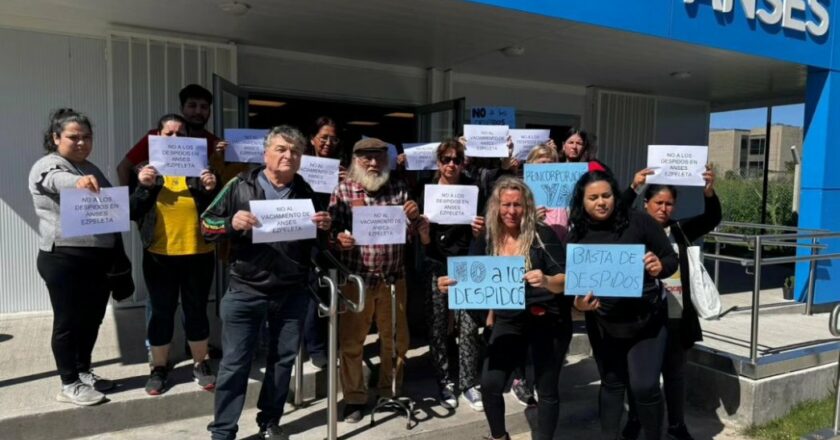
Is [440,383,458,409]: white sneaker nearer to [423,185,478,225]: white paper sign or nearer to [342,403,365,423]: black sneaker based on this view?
[342,403,365,423]: black sneaker

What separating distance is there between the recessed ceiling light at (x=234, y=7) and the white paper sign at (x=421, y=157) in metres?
1.88

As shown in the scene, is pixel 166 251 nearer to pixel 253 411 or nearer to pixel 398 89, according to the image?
pixel 253 411

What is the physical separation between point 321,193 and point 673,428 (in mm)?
2845

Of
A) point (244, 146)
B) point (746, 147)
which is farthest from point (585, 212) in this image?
point (746, 147)

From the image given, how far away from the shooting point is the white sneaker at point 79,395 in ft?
11.6

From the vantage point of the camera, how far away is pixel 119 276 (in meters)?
3.83

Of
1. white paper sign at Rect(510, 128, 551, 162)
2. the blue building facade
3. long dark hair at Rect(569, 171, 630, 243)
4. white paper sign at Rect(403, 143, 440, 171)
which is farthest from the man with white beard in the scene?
the blue building facade

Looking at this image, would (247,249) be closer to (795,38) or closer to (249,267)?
(249,267)

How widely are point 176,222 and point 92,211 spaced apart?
48cm

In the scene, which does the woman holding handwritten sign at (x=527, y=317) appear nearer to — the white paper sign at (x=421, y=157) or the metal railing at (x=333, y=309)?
the metal railing at (x=333, y=309)

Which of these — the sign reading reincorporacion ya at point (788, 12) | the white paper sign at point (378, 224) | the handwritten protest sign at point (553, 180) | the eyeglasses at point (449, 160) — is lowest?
the white paper sign at point (378, 224)

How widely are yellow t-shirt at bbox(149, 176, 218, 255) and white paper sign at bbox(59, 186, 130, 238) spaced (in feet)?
0.83

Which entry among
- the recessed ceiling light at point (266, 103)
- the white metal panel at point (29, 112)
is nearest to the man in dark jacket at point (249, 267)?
the white metal panel at point (29, 112)

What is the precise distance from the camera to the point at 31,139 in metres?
5.55
